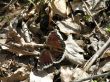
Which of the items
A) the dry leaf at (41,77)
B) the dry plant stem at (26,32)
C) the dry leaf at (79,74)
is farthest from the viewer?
the dry plant stem at (26,32)

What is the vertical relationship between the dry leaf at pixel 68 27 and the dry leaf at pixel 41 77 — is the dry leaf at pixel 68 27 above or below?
above

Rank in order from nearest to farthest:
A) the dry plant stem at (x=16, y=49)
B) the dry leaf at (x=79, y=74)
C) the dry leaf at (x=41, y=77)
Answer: the dry leaf at (x=79, y=74) < the dry leaf at (x=41, y=77) < the dry plant stem at (x=16, y=49)

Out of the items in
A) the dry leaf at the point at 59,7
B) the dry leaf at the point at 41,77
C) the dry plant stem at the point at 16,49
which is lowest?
the dry leaf at the point at 41,77

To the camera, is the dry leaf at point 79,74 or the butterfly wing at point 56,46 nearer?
the dry leaf at point 79,74

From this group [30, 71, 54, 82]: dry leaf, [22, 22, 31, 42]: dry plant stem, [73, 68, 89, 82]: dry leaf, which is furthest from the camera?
[22, 22, 31, 42]: dry plant stem

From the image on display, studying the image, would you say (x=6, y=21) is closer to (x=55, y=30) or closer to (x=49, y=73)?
(x=55, y=30)

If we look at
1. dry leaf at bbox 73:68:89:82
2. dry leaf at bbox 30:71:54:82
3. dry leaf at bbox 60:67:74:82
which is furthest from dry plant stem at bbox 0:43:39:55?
dry leaf at bbox 73:68:89:82

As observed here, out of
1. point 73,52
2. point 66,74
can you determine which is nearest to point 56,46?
point 73,52

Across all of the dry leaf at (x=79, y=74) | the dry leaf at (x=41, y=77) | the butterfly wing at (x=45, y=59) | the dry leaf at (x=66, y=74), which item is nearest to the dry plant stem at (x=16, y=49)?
the butterfly wing at (x=45, y=59)

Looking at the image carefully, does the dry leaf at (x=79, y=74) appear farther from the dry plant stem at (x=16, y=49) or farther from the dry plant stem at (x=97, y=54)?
the dry plant stem at (x=16, y=49)

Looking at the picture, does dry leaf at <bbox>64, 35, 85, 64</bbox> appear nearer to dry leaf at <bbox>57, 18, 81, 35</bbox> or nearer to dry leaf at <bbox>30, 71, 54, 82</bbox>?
dry leaf at <bbox>57, 18, 81, 35</bbox>
